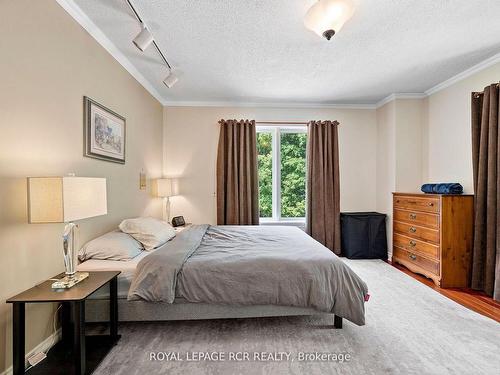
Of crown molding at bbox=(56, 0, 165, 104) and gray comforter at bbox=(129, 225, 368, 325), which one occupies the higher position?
crown molding at bbox=(56, 0, 165, 104)

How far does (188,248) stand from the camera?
2.26 m

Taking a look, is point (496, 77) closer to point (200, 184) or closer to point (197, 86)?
point (197, 86)

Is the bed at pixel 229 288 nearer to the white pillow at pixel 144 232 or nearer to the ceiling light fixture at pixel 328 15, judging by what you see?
the white pillow at pixel 144 232

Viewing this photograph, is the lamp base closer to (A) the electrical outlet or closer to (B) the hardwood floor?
(A) the electrical outlet

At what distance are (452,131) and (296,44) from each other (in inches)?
→ 99.3

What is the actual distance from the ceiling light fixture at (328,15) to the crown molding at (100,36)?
1841mm

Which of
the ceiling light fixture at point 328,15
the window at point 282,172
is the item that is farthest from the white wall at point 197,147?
the ceiling light fixture at point 328,15

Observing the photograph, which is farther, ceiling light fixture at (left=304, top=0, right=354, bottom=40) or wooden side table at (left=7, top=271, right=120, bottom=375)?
ceiling light fixture at (left=304, top=0, right=354, bottom=40)

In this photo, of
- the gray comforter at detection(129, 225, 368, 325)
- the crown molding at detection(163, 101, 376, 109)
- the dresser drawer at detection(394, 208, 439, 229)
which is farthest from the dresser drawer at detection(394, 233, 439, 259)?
the crown molding at detection(163, 101, 376, 109)

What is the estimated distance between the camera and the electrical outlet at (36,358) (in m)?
1.62

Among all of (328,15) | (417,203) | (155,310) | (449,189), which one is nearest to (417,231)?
(417,203)

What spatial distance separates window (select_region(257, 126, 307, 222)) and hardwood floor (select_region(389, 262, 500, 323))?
215 centimetres

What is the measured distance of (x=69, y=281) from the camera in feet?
5.32

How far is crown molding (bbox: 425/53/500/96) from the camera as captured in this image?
2834mm
